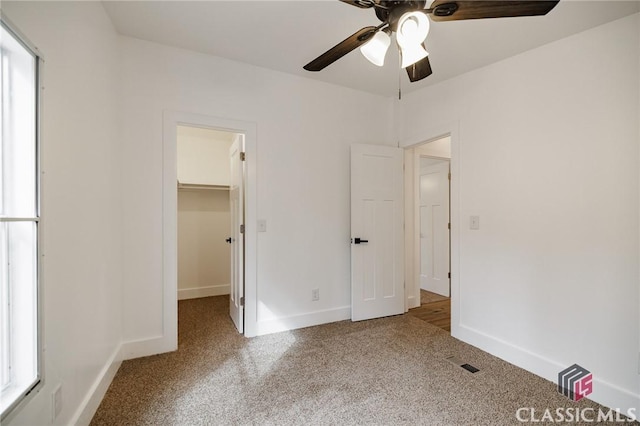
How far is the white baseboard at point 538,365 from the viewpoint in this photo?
1.82 metres

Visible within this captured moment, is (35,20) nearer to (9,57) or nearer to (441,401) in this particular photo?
(9,57)

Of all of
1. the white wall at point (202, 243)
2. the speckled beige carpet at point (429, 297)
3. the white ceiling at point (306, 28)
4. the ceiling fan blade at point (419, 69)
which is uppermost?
the white ceiling at point (306, 28)

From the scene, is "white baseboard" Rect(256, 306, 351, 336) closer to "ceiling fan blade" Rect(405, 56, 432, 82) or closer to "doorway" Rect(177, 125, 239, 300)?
"doorway" Rect(177, 125, 239, 300)

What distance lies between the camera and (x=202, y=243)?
444 cm

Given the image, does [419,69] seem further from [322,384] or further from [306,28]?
[322,384]

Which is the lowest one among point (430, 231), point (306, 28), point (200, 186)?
point (430, 231)

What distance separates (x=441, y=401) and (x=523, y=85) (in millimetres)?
2404

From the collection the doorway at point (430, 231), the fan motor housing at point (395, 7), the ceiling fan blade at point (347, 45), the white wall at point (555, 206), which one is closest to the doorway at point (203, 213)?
the doorway at point (430, 231)

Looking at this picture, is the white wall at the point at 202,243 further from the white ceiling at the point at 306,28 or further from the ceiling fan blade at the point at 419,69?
the ceiling fan blade at the point at 419,69

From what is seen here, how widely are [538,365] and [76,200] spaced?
10.5 ft

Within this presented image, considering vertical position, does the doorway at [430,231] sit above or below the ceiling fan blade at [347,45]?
below

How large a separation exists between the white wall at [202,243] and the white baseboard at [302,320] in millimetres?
1793

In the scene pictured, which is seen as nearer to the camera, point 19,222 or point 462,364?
point 19,222

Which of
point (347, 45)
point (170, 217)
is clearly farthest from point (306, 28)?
point (170, 217)
